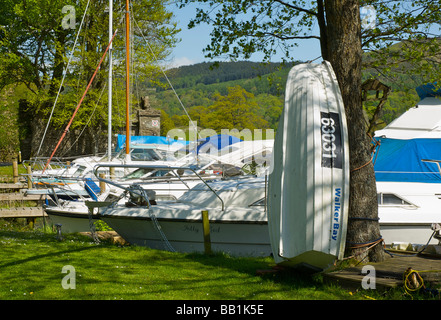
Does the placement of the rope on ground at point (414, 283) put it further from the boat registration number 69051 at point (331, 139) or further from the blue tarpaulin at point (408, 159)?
the blue tarpaulin at point (408, 159)

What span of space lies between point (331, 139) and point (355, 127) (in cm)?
93

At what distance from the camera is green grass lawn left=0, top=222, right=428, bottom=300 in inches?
268

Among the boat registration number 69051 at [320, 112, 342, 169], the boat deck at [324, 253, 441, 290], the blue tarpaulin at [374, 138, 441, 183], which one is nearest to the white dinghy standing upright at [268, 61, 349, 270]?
the boat registration number 69051 at [320, 112, 342, 169]

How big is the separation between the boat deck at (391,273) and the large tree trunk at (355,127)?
14.5 inches

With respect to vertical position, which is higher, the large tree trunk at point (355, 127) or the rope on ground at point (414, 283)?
the large tree trunk at point (355, 127)

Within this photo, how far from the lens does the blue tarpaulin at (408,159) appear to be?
14719 millimetres

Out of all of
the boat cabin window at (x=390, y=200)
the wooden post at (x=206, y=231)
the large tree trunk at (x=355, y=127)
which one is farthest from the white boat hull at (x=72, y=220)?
the large tree trunk at (x=355, y=127)

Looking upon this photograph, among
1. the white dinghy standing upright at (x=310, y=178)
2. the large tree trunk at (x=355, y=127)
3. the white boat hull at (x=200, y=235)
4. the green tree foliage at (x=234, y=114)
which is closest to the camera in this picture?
the white dinghy standing upright at (x=310, y=178)

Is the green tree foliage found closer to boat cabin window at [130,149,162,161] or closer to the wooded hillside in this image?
the wooded hillside

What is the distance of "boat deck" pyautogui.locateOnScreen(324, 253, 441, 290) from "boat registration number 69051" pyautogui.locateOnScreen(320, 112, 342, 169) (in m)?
1.46

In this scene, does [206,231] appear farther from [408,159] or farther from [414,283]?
[408,159]

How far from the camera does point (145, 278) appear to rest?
7.90 m

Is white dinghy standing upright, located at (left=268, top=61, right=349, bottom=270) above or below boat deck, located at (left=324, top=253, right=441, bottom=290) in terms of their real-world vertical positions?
above
